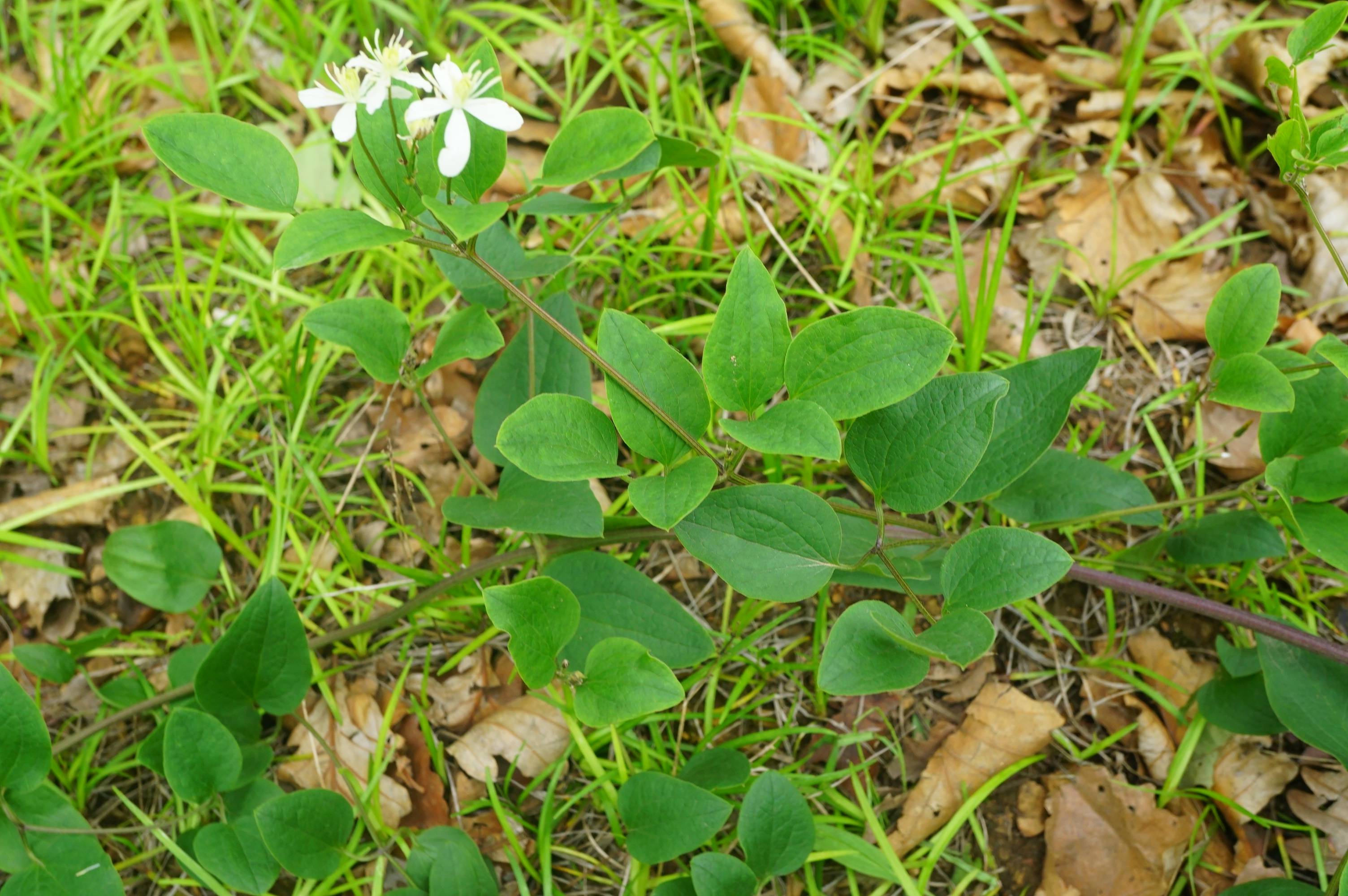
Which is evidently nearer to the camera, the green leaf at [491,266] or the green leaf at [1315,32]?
the green leaf at [1315,32]

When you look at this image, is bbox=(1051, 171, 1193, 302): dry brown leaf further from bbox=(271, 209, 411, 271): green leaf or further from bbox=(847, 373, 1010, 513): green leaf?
bbox=(271, 209, 411, 271): green leaf

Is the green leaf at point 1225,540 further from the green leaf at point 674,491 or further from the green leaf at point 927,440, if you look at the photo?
the green leaf at point 674,491

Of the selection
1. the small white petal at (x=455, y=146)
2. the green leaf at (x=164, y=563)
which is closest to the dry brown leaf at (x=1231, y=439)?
the small white petal at (x=455, y=146)

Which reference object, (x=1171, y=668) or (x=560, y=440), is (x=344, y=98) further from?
(x=1171, y=668)

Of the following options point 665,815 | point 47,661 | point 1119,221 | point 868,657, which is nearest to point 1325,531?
point 868,657

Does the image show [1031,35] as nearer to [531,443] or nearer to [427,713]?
[531,443]

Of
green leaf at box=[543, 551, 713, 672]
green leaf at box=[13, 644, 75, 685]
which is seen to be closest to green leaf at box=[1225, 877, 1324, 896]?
green leaf at box=[543, 551, 713, 672]
